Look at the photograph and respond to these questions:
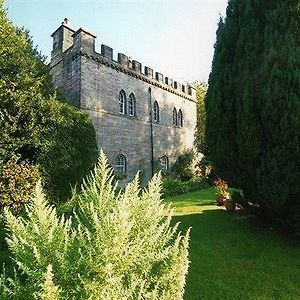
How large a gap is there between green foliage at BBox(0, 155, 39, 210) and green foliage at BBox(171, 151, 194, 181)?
1903 cm

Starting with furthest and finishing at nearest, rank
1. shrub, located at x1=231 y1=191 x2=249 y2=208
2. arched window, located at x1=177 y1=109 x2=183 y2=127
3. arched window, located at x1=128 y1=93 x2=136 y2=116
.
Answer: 1. arched window, located at x1=177 y1=109 x2=183 y2=127
2. arched window, located at x1=128 y1=93 x2=136 y2=116
3. shrub, located at x1=231 y1=191 x2=249 y2=208

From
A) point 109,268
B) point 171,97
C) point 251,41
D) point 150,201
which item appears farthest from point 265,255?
point 171,97

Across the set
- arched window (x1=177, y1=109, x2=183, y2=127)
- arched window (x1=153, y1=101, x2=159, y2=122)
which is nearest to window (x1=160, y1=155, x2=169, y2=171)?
arched window (x1=153, y1=101, x2=159, y2=122)

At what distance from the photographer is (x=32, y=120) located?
11.9 metres

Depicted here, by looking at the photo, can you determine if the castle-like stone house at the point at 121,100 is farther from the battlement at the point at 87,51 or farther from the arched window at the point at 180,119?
the arched window at the point at 180,119

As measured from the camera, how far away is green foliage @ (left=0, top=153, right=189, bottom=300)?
150 centimetres

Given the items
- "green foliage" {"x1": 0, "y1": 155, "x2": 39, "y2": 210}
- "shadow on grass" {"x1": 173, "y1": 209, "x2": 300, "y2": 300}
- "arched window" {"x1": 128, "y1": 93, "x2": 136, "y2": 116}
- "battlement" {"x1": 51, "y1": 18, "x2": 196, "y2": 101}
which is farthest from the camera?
"arched window" {"x1": 128, "y1": 93, "x2": 136, "y2": 116}

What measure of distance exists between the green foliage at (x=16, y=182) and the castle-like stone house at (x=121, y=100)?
9268 millimetres

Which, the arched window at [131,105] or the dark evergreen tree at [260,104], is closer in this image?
the dark evergreen tree at [260,104]

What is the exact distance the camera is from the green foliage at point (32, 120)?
11.5 metres

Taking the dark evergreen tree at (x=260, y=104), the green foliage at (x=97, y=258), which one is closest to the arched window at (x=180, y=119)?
the dark evergreen tree at (x=260, y=104)

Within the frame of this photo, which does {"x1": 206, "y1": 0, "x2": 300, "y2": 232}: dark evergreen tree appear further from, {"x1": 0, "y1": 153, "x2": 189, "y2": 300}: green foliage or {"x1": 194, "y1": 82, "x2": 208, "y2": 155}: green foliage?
{"x1": 194, "y1": 82, "x2": 208, "y2": 155}: green foliage

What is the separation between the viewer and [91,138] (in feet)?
48.9

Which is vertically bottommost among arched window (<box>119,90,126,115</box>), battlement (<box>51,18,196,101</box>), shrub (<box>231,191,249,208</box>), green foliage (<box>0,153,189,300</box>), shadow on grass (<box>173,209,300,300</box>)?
shadow on grass (<box>173,209,300,300</box>)
